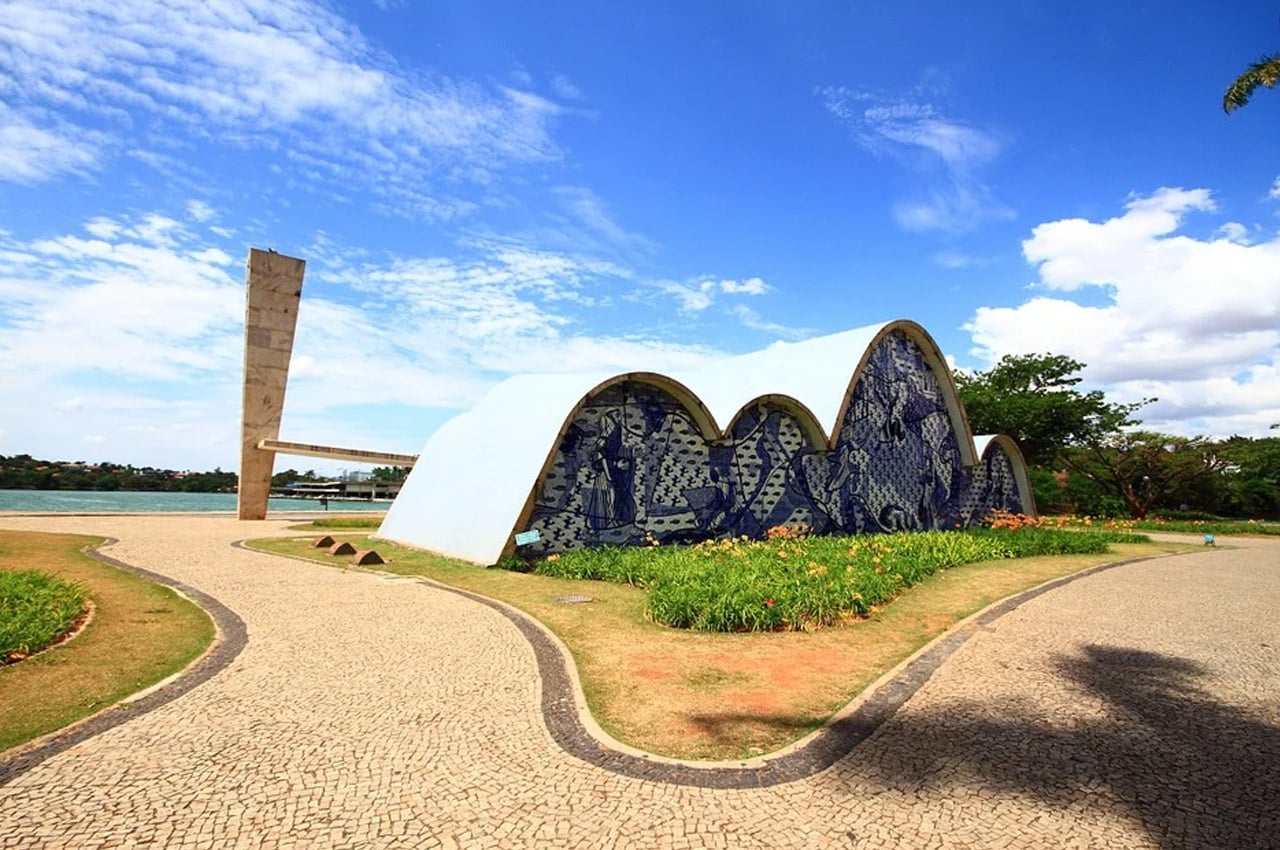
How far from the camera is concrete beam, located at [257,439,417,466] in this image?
2316cm

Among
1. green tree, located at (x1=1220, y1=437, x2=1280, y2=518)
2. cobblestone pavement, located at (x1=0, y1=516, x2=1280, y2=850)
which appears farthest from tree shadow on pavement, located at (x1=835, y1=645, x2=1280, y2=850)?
green tree, located at (x1=1220, y1=437, x2=1280, y2=518)

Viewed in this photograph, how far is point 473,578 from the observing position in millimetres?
11250

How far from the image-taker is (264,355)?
75.6 ft

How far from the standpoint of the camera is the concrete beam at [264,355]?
74.3 ft

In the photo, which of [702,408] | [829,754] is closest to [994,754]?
[829,754]

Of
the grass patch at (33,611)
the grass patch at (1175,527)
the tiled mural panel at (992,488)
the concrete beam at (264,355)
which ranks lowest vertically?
the grass patch at (33,611)

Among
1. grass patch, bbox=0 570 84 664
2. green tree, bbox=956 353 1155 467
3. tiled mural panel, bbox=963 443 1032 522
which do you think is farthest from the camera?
green tree, bbox=956 353 1155 467

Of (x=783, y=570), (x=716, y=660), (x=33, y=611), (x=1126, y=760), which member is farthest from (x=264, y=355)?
(x=1126, y=760)

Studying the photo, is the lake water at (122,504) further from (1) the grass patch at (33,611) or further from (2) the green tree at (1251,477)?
(2) the green tree at (1251,477)

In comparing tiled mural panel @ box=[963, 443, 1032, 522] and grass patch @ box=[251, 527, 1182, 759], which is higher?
tiled mural panel @ box=[963, 443, 1032, 522]

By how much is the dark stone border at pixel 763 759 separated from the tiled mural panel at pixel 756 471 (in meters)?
6.56

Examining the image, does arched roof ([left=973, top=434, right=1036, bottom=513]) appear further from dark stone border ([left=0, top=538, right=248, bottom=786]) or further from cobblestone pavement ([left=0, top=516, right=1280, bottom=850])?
dark stone border ([left=0, top=538, right=248, bottom=786])

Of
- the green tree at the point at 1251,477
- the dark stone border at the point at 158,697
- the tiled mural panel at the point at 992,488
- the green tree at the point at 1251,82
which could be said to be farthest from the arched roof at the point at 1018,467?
the dark stone border at the point at 158,697

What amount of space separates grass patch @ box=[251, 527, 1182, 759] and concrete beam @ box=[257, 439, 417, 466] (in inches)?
585
